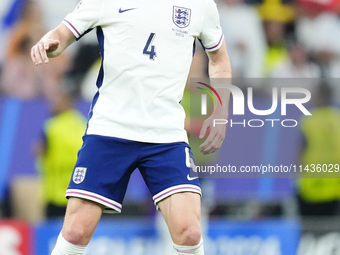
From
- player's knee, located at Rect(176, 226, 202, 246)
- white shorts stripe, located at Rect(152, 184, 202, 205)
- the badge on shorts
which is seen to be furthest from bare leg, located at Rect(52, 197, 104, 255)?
player's knee, located at Rect(176, 226, 202, 246)

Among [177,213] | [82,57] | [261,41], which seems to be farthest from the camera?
[261,41]

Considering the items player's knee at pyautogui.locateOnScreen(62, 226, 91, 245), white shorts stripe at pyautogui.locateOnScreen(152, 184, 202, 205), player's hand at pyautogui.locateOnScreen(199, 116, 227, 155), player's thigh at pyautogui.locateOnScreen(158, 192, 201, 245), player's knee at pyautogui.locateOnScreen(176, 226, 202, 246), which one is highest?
player's hand at pyautogui.locateOnScreen(199, 116, 227, 155)

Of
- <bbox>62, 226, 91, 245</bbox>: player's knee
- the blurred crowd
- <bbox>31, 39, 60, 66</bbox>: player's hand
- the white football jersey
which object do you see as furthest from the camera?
the blurred crowd

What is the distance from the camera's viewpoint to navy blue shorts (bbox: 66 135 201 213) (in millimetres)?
3053

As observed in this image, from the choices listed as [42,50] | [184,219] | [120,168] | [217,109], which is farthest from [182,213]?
[42,50]

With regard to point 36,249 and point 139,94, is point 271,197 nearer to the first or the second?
point 36,249

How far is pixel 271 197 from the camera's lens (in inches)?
260

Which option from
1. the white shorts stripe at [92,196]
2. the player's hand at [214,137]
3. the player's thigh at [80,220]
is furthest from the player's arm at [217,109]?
the player's thigh at [80,220]

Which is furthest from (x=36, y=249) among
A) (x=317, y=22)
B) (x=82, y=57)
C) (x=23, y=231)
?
(x=317, y=22)

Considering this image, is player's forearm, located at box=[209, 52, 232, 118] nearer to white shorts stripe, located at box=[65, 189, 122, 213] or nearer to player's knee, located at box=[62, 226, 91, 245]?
white shorts stripe, located at box=[65, 189, 122, 213]

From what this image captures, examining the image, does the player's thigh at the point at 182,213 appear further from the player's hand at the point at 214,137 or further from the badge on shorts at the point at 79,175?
the badge on shorts at the point at 79,175

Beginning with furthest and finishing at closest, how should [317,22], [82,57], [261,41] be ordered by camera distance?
[317,22] < [261,41] < [82,57]

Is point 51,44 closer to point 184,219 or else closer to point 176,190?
point 176,190

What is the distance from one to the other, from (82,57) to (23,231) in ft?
7.88
